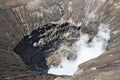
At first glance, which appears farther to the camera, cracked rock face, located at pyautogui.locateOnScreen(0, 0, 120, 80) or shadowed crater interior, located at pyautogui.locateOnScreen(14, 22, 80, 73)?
shadowed crater interior, located at pyautogui.locateOnScreen(14, 22, 80, 73)

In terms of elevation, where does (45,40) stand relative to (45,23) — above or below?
below

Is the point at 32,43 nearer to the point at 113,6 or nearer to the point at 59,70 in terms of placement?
the point at 59,70

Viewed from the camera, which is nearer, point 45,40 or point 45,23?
point 45,40

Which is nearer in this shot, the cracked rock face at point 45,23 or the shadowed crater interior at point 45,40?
the cracked rock face at point 45,23

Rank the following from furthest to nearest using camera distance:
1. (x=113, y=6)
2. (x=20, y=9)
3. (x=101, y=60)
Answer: (x=20, y=9) → (x=113, y=6) → (x=101, y=60)

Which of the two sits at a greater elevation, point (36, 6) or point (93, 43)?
point (36, 6)

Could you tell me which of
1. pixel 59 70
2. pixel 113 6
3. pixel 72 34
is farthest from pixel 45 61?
pixel 113 6

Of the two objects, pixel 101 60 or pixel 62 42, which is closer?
pixel 101 60

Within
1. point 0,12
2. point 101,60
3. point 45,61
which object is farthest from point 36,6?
point 101,60

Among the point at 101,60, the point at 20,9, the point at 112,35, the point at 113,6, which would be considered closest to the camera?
the point at 101,60

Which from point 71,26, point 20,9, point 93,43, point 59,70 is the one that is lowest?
point 59,70

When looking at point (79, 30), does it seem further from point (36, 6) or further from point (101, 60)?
point (101, 60)
